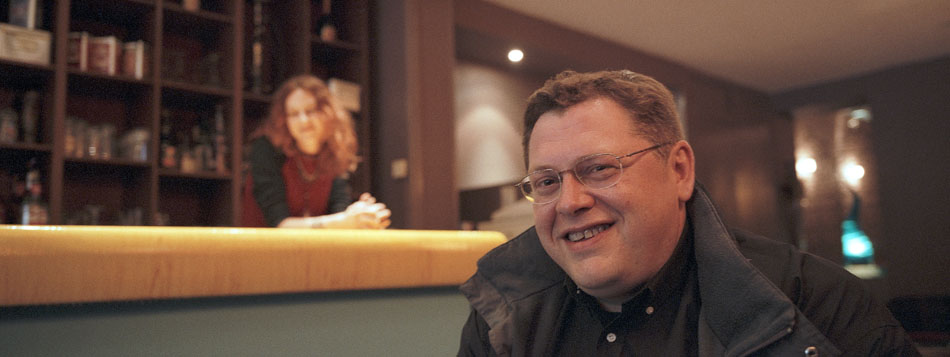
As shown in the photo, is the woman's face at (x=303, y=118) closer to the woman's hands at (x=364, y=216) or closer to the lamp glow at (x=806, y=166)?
the woman's hands at (x=364, y=216)

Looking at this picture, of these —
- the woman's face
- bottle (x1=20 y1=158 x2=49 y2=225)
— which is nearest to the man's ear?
the woman's face

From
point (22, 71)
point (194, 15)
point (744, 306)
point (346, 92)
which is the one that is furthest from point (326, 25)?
point (744, 306)

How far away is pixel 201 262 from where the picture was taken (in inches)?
42.4

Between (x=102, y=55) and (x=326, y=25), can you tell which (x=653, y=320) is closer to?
(x=102, y=55)

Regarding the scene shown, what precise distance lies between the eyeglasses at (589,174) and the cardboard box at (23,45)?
2802mm

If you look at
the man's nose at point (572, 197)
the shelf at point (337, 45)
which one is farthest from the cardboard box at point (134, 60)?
the man's nose at point (572, 197)

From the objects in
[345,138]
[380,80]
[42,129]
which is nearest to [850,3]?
[380,80]

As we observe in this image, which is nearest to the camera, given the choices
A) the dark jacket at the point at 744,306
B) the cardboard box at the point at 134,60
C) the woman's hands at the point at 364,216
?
Result: the dark jacket at the point at 744,306

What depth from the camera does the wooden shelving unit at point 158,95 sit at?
9.87ft

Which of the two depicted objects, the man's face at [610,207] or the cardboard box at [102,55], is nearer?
the man's face at [610,207]

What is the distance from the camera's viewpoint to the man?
885 millimetres

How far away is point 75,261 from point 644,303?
838 millimetres

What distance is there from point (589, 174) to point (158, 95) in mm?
2825

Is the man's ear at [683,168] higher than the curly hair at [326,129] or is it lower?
lower
